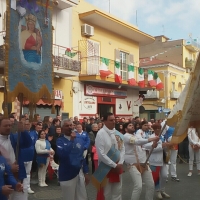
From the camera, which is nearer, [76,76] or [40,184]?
[40,184]

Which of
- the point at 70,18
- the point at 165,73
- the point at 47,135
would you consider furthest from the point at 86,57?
the point at 165,73

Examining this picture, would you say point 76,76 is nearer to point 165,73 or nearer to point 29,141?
point 29,141

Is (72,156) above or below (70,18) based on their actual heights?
below

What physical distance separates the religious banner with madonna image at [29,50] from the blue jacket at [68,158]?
2.99ft

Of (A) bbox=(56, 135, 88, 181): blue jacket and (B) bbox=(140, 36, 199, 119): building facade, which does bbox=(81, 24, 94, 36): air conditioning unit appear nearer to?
(B) bbox=(140, 36, 199, 119): building facade

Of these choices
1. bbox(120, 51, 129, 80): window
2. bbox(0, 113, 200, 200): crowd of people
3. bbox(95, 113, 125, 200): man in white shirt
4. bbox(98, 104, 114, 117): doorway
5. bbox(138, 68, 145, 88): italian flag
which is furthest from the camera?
bbox(138, 68, 145, 88): italian flag

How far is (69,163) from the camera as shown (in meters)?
4.94

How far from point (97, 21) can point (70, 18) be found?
2.03m

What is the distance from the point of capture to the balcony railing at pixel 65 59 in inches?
582

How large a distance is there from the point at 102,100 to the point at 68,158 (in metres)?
14.1

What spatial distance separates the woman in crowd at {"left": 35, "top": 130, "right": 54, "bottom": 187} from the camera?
27.5ft

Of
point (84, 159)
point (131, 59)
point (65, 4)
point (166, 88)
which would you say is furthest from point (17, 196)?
point (166, 88)

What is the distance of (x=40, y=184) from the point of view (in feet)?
27.4

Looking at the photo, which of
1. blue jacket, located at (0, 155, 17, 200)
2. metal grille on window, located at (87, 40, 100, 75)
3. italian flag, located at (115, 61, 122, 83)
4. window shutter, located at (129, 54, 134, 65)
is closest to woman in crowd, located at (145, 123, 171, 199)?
blue jacket, located at (0, 155, 17, 200)
